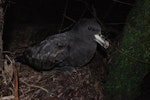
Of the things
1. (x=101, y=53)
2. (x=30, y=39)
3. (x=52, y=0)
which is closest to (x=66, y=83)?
(x=101, y=53)

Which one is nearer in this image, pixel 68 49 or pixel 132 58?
pixel 132 58

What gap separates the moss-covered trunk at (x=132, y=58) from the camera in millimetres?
2609

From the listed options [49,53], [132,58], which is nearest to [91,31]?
[49,53]

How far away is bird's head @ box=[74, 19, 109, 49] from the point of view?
3.36 m

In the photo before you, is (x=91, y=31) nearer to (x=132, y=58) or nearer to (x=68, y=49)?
(x=68, y=49)

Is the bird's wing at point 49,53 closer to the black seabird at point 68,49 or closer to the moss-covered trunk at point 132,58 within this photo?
the black seabird at point 68,49

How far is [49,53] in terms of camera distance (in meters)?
3.28

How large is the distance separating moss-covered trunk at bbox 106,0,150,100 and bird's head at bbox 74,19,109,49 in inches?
21.7

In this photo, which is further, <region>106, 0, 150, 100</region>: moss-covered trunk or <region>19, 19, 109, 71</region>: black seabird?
<region>19, 19, 109, 71</region>: black seabird

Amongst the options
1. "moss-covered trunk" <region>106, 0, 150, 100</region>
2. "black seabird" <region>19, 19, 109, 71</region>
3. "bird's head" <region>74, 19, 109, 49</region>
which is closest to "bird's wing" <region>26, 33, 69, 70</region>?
"black seabird" <region>19, 19, 109, 71</region>

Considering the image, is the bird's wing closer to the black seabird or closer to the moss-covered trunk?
the black seabird

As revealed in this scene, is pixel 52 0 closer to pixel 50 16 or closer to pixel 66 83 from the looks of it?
pixel 50 16

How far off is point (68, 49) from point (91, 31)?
327 millimetres

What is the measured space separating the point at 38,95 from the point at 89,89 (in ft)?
1.79
